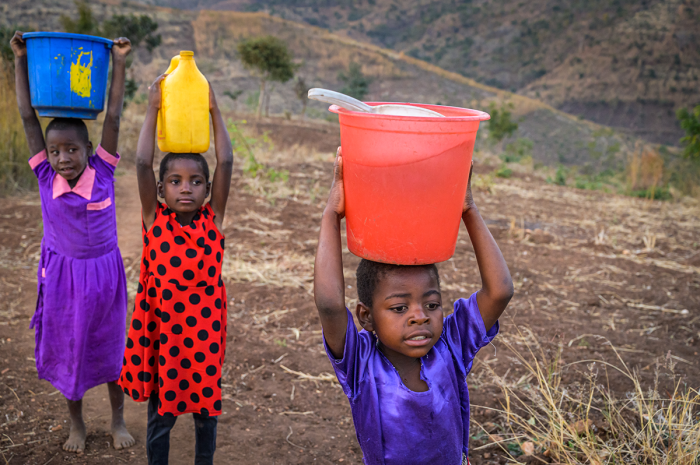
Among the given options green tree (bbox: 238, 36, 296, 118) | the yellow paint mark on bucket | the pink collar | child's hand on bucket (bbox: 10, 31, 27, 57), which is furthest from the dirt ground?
green tree (bbox: 238, 36, 296, 118)

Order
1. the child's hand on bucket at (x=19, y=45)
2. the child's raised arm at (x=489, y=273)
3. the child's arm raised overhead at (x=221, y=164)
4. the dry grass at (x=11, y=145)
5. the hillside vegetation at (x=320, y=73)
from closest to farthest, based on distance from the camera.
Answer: the child's raised arm at (x=489, y=273) < the child's arm raised overhead at (x=221, y=164) < the child's hand on bucket at (x=19, y=45) < the dry grass at (x=11, y=145) < the hillside vegetation at (x=320, y=73)

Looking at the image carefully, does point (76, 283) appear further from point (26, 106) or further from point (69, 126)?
point (26, 106)

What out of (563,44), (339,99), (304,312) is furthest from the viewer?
(563,44)

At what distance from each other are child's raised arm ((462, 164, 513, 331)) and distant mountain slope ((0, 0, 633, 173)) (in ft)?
74.8

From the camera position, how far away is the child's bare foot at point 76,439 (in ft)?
7.70

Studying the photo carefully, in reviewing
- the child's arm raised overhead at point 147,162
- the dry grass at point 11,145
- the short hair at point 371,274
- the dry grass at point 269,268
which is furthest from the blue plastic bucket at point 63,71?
the dry grass at point 11,145

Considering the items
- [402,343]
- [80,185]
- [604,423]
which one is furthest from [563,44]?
[402,343]

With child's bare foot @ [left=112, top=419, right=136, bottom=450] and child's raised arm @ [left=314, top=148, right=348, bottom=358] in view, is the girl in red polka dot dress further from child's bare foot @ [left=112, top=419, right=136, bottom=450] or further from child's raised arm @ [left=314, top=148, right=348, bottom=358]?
child's raised arm @ [left=314, top=148, right=348, bottom=358]

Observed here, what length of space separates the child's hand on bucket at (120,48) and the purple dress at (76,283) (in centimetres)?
42

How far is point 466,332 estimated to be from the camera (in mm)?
1553

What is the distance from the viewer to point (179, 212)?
2.01 metres

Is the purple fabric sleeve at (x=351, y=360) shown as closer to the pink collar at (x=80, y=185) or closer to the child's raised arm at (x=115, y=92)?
the pink collar at (x=80, y=185)

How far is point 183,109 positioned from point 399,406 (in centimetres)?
124

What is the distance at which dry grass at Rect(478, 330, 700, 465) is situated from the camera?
6.48 feet
